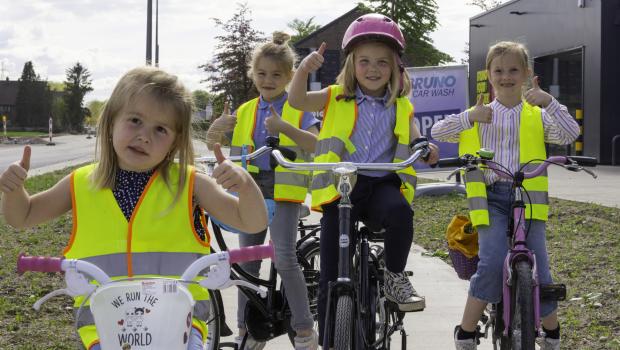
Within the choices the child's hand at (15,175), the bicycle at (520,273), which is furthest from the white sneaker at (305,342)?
the child's hand at (15,175)

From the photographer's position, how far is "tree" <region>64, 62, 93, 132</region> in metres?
118

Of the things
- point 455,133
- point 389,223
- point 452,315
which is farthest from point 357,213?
point 452,315

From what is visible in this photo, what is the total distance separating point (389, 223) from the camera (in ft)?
14.0

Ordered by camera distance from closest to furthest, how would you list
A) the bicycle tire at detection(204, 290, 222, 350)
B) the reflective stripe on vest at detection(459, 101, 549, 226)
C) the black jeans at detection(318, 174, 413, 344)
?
the black jeans at detection(318, 174, 413, 344) → the bicycle tire at detection(204, 290, 222, 350) → the reflective stripe on vest at detection(459, 101, 549, 226)

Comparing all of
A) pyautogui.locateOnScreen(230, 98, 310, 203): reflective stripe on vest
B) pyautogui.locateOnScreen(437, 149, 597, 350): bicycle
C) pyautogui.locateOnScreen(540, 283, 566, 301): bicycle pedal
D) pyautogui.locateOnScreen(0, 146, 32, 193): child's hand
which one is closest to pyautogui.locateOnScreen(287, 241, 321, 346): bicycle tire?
pyautogui.locateOnScreen(230, 98, 310, 203): reflective stripe on vest

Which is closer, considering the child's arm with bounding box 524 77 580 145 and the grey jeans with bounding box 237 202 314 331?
the child's arm with bounding box 524 77 580 145

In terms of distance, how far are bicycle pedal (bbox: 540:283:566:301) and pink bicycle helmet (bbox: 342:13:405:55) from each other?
1376mm

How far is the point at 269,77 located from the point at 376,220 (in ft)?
4.34

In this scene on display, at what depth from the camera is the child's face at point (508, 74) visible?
15.9ft

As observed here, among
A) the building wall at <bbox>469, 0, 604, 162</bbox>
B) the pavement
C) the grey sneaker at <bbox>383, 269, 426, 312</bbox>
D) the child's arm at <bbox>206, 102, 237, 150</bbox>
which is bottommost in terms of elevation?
the pavement

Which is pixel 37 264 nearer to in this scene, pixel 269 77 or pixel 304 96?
pixel 304 96

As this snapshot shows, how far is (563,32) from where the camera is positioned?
27.2 meters

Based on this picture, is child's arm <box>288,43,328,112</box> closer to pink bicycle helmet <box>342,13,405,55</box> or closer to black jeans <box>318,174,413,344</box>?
pink bicycle helmet <box>342,13,405,55</box>

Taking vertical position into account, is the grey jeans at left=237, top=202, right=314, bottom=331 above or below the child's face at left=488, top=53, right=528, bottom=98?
below
